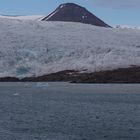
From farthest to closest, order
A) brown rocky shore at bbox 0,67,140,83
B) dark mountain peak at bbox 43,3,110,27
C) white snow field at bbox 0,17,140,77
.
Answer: dark mountain peak at bbox 43,3,110,27, brown rocky shore at bbox 0,67,140,83, white snow field at bbox 0,17,140,77

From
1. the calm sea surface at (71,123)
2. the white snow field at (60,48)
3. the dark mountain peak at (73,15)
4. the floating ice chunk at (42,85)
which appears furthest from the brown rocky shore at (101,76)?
the dark mountain peak at (73,15)

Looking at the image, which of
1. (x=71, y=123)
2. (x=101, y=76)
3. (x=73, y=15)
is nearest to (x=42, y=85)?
(x=101, y=76)

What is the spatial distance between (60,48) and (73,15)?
50310mm

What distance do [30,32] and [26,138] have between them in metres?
49.1

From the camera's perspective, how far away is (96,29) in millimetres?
72438

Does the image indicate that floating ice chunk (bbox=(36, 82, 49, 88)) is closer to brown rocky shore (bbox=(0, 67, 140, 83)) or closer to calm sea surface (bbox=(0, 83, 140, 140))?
brown rocky shore (bbox=(0, 67, 140, 83))

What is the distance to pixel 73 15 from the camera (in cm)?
11012

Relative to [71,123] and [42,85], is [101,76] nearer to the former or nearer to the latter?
[42,85]

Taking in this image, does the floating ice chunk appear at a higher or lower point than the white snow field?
lower

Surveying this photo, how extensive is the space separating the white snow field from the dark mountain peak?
35.7m

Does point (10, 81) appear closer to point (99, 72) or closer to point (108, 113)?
point (99, 72)

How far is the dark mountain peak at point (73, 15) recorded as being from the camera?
10844 cm

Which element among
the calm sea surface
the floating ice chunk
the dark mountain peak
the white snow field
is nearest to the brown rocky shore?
the white snow field

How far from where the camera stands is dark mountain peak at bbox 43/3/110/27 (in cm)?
10844
